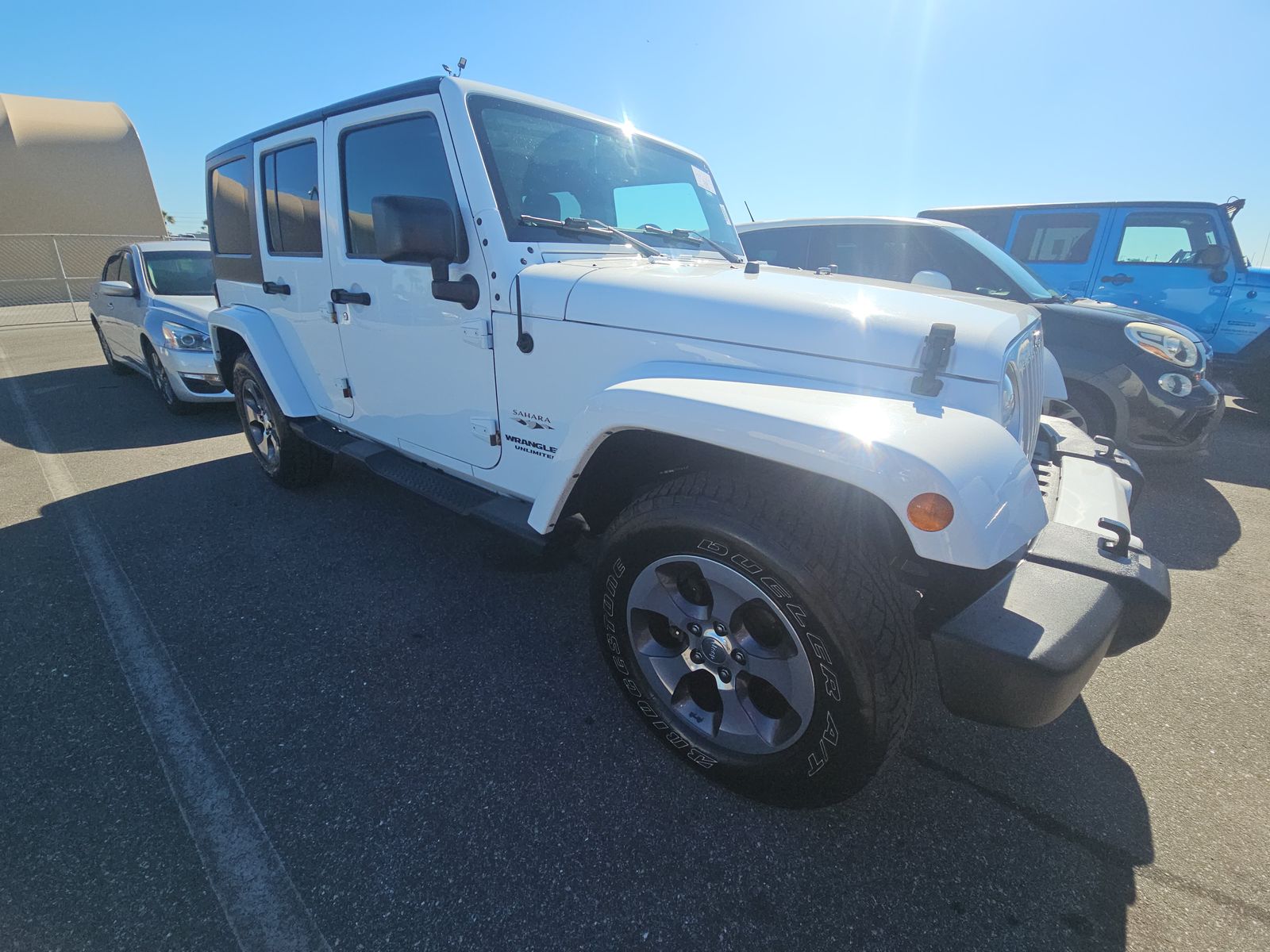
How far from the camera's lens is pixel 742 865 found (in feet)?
5.46

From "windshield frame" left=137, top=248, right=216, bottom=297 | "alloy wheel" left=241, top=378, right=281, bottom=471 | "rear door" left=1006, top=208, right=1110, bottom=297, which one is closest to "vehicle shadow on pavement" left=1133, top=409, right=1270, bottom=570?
"rear door" left=1006, top=208, right=1110, bottom=297

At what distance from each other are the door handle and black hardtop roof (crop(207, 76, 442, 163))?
82cm

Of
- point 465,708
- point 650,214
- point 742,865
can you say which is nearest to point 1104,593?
point 742,865

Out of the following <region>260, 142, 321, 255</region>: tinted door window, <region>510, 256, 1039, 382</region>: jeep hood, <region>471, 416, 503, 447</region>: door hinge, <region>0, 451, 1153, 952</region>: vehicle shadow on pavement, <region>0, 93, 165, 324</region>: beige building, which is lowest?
<region>0, 451, 1153, 952</region>: vehicle shadow on pavement

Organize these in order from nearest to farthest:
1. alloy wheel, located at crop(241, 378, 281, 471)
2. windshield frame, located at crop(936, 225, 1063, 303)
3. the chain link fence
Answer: alloy wheel, located at crop(241, 378, 281, 471)
windshield frame, located at crop(936, 225, 1063, 303)
the chain link fence

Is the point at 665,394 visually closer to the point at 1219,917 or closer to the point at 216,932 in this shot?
the point at 216,932

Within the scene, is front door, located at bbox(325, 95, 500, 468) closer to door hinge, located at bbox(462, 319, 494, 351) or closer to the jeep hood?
door hinge, located at bbox(462, 319, 494, 351)

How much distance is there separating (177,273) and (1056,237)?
34.8ft

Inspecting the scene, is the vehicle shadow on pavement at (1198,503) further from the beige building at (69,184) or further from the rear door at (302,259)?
the beige building at (69,184)

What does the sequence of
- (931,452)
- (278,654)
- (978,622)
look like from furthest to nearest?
(278,654)
(978,622)
(931,452)

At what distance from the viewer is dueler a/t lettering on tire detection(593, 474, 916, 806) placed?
4.91 feet

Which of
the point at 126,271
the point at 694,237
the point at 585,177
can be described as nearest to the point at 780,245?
the point at 694,237

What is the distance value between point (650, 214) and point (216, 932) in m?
3.02

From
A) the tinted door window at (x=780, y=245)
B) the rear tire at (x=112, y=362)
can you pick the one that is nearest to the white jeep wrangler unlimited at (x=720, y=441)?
the tinted door window at (x=780, y=245)
